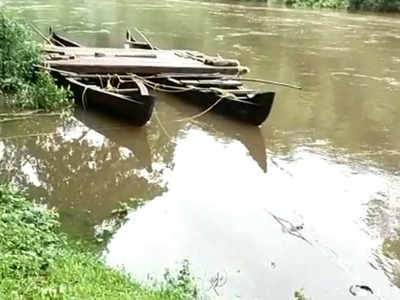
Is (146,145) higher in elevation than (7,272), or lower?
lower

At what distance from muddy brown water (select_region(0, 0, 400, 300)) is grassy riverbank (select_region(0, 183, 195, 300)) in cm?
39

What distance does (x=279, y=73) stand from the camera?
12.3m

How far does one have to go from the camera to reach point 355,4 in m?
30.0

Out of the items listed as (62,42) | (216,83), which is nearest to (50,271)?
(216,83)

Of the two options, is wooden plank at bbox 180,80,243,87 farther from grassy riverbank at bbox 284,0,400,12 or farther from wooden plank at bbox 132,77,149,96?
grassy riverbank at bbox 284,0,400,12

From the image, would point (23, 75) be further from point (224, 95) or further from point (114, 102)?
point (224, 95)

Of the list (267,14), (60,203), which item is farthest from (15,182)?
(267,14)

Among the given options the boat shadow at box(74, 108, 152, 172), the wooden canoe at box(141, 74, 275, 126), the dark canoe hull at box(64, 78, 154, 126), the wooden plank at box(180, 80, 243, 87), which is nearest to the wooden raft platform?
the wooden canoe at box(141, 74, 275, 126)

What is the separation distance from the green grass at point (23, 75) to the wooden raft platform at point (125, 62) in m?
0.74

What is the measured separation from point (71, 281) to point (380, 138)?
5.91m

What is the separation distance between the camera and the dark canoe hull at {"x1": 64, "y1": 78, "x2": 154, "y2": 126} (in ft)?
25.3

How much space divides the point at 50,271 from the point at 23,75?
203 inches

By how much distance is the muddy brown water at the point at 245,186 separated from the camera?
15.4 feet

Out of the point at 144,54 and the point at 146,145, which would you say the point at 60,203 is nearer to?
the point at 146,145
